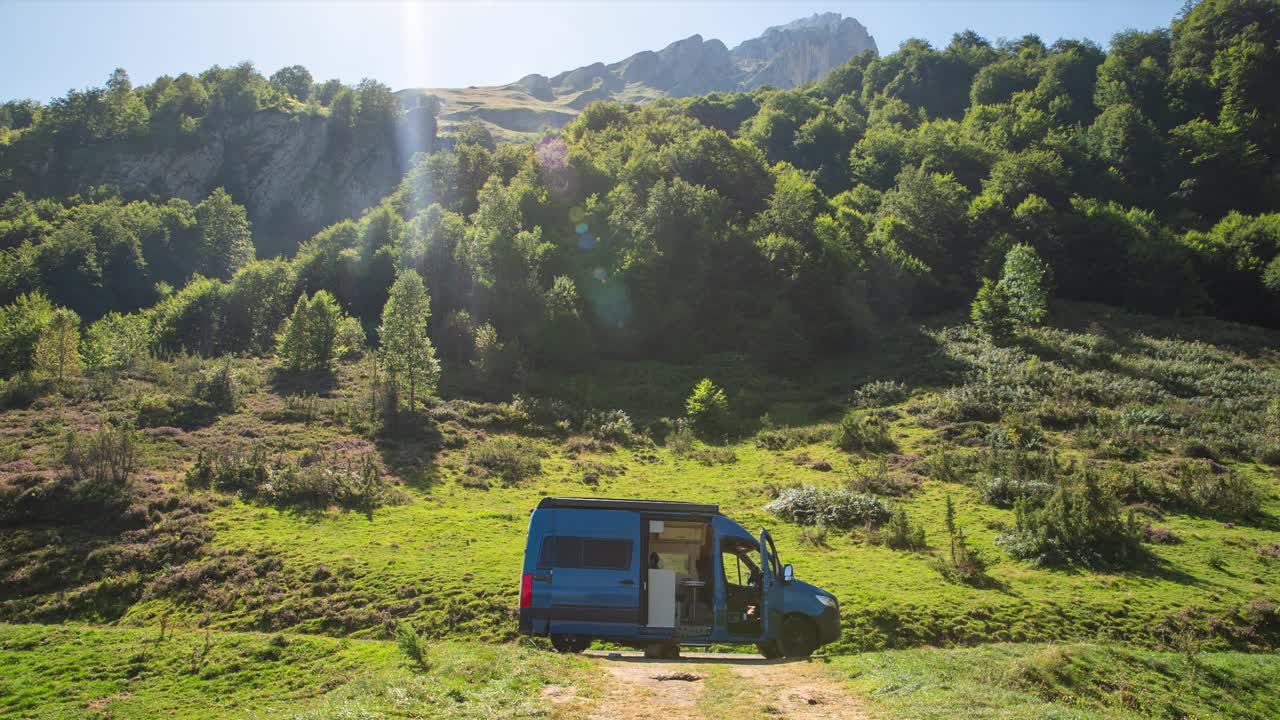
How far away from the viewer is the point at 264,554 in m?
27.3

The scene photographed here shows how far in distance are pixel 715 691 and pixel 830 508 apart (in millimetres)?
22370

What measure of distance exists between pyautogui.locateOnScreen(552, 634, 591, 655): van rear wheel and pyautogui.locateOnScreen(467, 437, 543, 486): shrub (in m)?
26.4

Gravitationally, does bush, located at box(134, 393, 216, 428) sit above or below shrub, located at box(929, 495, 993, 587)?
above

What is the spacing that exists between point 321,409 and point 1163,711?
52404 millimetres

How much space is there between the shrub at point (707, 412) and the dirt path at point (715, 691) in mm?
39323

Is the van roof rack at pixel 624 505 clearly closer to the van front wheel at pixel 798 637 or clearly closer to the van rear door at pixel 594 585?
the van rear door at pixel 594 585

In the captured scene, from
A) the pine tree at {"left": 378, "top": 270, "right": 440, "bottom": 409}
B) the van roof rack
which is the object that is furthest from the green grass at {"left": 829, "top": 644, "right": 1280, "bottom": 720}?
the pine tree at {"left": 378, "top": 270, "right": 440, "bottom": 409}

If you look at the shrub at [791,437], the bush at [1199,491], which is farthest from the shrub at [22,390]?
the bush at [1199,491]

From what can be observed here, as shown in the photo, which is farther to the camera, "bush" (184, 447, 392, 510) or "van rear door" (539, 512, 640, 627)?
"bush" (184, 447, 392, 510)

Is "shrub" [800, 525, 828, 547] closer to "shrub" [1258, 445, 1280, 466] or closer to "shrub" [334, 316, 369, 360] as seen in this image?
"shrub" [1258, 445, 1280, 466]

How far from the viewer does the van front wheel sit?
1622cm

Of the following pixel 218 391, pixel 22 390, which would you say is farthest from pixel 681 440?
pixel 22 390

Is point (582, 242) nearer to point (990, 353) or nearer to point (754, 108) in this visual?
point (990, 353)

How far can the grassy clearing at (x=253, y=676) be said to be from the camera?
11.9 metres
